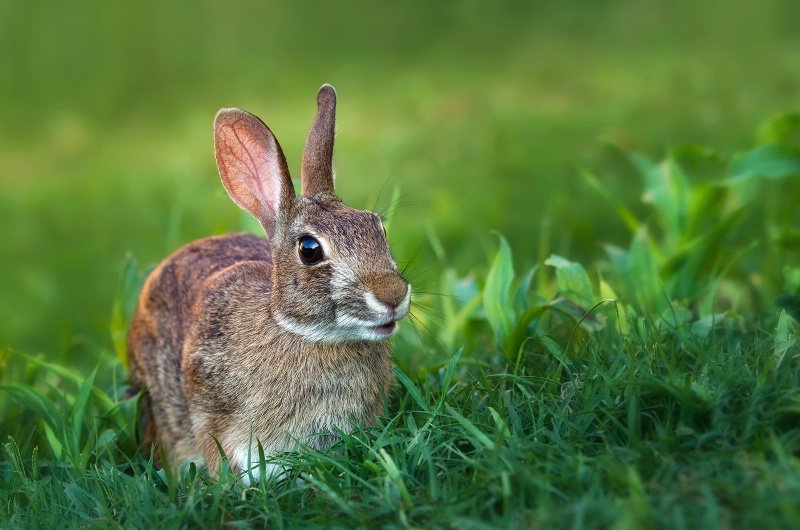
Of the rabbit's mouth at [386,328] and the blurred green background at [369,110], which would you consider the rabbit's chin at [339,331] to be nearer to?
the rabbit's mouth at [386,328]

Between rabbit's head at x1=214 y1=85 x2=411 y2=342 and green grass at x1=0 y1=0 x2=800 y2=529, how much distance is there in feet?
1.22

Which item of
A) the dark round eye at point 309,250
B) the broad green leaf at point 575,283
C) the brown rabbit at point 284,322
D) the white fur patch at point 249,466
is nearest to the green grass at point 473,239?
the broad green leaf at point 575,283

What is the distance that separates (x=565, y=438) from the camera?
3283 mm

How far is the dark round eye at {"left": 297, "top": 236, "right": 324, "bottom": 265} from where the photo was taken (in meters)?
3.95

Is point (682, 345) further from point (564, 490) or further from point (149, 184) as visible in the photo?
point (149, 184)

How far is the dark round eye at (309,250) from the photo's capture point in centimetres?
395

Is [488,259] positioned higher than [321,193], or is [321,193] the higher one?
[321,193]

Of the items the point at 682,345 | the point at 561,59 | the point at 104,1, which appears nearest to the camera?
the point at 682,345

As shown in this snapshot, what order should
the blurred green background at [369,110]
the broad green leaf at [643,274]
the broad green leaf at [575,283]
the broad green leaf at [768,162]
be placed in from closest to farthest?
the broad green leaf at [575,283]
the broad green leaf at [643,274]
the broad green leaf at [768,162]
the blurred green background at [369,110]

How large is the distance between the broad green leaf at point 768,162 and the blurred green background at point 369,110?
3.78 ft

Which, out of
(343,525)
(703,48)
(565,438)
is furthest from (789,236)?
(703,48)

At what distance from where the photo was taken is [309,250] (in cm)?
397

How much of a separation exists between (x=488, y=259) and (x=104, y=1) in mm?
6679

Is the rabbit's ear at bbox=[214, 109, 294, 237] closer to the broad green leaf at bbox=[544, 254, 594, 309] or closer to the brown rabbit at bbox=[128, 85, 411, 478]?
the brown rabbit at bbox=[128, 85, 411, 478]
